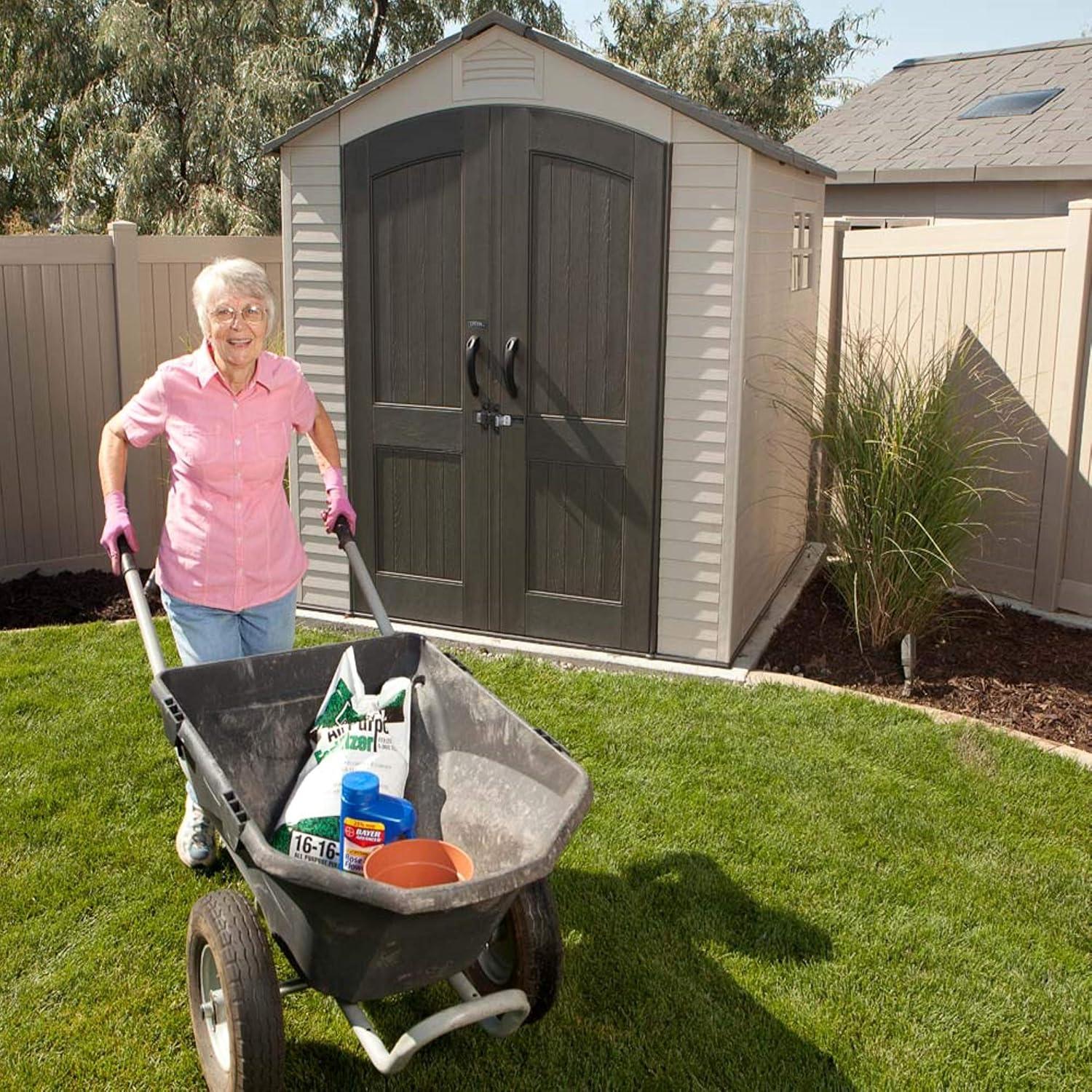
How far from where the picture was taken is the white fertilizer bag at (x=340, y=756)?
2680mm

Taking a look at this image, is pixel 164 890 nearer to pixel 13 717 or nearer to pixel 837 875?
pixel 13 717

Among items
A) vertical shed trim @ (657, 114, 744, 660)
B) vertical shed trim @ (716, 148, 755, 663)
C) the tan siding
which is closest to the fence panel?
the tan siding

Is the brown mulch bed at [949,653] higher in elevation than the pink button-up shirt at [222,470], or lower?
lower

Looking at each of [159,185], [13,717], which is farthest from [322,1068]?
[159,185]

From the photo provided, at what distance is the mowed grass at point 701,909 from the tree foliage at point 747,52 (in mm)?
18611

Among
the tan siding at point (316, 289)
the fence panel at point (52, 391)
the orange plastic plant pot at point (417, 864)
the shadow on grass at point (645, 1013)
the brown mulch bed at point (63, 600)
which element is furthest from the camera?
the fence panel at point (52, 391)

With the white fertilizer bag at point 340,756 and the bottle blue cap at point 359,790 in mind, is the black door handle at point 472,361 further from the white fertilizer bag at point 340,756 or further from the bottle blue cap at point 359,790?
the bottle blue cap at point 359,790

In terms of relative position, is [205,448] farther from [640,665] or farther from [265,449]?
[640,665]

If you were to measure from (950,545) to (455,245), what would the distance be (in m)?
2.49

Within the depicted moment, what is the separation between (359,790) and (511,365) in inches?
120

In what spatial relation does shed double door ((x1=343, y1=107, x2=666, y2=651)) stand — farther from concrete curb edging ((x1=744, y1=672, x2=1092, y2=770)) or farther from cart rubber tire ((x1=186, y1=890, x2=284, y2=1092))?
cart rubber tire ((x1=186, y1=890, x2=284, y2=1092))

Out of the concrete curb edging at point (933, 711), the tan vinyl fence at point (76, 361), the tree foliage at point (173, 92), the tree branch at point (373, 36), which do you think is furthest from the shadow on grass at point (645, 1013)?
the tree branch at point (373, 36)

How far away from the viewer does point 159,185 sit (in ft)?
50.2

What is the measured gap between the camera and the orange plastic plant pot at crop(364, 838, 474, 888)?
8.39 feet
